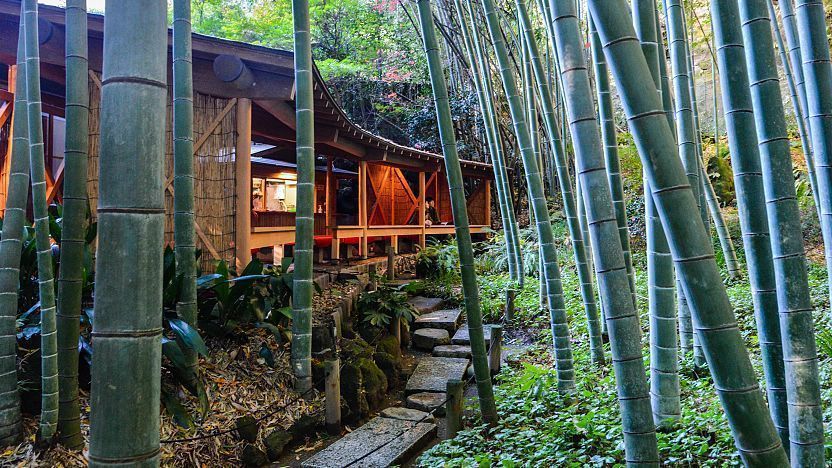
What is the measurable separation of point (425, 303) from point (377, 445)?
12.9 ft

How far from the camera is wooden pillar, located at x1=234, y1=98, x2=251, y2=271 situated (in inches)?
211

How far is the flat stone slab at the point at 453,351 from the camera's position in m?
5.30

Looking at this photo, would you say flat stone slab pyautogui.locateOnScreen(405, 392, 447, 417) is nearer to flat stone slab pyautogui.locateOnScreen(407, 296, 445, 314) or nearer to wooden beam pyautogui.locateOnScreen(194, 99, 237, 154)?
flat stone slab pyautogui.locateOnScreen(407, 296, 445, 314)

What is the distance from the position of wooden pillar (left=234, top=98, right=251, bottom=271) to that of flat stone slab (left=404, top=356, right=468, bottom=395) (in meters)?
2.05

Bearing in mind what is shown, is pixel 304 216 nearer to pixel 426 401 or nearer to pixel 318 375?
pixel 318 375

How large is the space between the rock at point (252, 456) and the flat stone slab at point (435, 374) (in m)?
1.46

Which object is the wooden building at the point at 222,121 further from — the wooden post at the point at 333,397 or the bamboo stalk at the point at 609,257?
the bamboo stalk at the point at 609,257

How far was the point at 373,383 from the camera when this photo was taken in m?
4.26

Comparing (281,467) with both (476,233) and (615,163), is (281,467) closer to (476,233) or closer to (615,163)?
(615,163)

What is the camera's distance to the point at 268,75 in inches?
206

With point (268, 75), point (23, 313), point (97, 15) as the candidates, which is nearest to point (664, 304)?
point (23, 313)

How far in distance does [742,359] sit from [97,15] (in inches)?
197

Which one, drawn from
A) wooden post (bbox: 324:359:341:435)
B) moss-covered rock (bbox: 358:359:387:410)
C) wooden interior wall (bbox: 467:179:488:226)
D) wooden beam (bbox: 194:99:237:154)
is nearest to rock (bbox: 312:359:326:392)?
wooden post (bbox: 324:359:341:435)

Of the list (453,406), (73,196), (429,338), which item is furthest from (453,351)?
(73,196)
